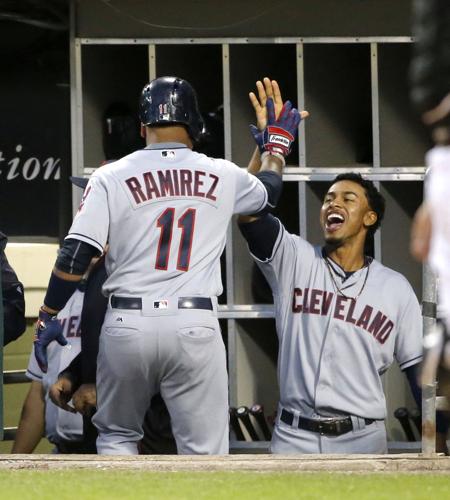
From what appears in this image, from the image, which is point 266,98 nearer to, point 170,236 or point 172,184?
point 172,184

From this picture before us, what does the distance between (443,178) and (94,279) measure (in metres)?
3.38

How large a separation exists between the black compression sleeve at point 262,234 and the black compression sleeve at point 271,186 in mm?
97

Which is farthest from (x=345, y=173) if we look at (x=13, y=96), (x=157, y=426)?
(x=13, y=96)

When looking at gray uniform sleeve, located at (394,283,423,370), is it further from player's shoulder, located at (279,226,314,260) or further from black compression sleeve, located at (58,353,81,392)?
black compression sleeve, located at (58,353,81,392)

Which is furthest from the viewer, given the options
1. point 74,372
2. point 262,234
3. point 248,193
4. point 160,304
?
point 74,372

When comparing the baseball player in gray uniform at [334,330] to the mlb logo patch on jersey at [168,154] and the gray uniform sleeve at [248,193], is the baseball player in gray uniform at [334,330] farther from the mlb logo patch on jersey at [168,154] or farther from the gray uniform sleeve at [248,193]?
the mlb logo patch on jersey at [168,154]

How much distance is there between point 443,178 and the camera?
3.70 metres

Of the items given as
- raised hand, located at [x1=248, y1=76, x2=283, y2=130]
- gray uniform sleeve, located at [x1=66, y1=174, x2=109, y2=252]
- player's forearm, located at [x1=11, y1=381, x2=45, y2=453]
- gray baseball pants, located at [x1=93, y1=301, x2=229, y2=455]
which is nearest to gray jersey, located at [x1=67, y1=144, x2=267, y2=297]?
gray uniform sleeve, located at [x1=66, y1=174, x2=109, y2=252]

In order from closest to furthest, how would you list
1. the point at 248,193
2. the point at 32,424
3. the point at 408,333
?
the point at 248,193
the point at 408,333
the point at 32,424

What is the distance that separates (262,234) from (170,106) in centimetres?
71

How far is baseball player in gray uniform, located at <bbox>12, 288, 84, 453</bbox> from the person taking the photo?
7.16 metres

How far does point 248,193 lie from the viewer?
6.38 metres

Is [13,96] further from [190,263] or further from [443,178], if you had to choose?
[443,178]

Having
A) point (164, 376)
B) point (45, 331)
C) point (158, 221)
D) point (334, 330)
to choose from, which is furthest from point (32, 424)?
point (158, 221)
